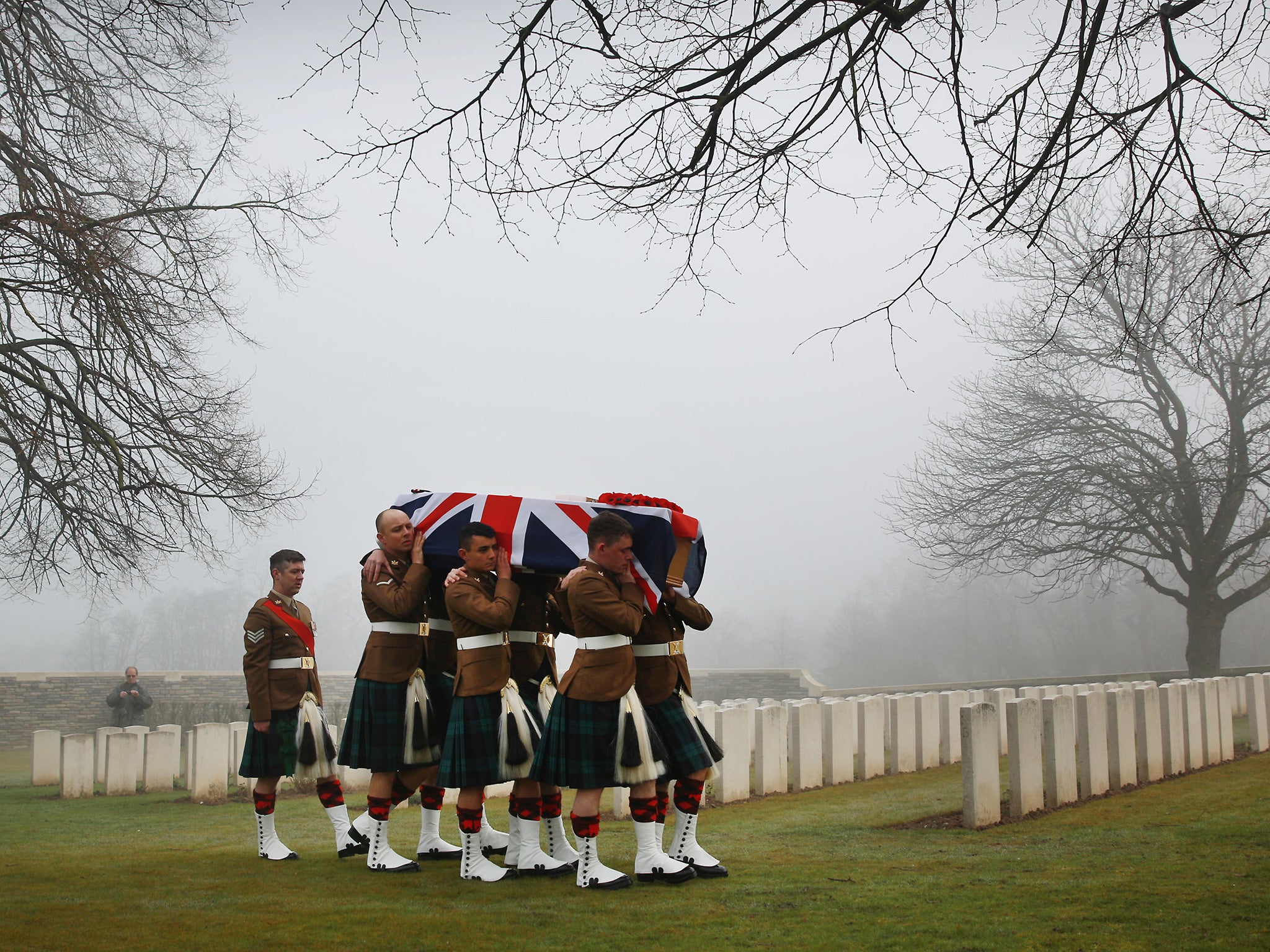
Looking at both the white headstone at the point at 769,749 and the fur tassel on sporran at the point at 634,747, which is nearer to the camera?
the fur tassel on sporran at the point at 634,747

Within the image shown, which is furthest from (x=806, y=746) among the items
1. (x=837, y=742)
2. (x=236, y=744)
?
(x=236, y=744)

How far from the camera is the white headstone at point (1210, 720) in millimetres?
10570

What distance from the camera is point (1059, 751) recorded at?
7461 mm

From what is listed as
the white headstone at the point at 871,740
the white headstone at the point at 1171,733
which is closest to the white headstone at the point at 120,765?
the white headstone at the point at 871,740

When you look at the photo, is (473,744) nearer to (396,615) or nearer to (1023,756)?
(396,615)

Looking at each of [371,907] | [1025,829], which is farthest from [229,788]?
[1025,829]

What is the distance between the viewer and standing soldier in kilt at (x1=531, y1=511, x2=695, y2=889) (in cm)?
475

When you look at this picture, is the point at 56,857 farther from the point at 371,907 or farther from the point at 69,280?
the point at 69,280

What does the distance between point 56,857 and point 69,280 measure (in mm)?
4117

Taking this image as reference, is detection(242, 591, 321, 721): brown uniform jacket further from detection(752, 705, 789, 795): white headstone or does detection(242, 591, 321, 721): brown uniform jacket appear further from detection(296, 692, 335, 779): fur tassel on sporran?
detection(752, 705, 789, 795): white headstone

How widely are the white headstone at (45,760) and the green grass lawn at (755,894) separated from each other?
5.08 meters

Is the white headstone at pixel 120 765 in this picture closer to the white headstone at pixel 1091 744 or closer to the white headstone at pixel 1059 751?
the white headstone at pixel 1059 751

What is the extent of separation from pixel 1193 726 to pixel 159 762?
1080 centimetres

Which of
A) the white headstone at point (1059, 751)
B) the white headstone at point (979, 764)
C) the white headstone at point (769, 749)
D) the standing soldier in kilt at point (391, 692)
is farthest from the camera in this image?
the white headstone at point (769, 749)
